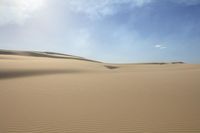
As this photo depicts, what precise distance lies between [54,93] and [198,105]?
14.3 ft

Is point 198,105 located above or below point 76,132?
above

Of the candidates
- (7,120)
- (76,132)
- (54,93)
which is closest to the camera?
(76,132)

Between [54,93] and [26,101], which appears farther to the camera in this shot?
[54,93]

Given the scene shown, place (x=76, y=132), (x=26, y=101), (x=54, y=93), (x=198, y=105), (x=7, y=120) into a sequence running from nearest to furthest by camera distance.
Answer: (x=76, y=132) < (x=7, y=120) < (x=198, y=105) < (x=26, y=101) < (x=54, y=93)

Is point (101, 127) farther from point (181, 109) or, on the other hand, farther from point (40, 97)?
point (40, 97)

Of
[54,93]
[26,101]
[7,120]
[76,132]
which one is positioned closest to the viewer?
[76,132]

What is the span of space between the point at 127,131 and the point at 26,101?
129 inches

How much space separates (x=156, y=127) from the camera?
13.8 feet

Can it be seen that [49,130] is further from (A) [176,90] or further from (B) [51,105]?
(A) [176,90]

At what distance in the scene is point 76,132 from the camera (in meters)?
4.06

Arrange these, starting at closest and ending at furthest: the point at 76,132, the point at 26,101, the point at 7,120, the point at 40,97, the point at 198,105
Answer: the point at 76,132 < the point at 7,120 < the point at 198,105 < the point at 26,101 < the point at 40,97

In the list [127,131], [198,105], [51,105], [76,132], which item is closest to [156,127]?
[127,131]

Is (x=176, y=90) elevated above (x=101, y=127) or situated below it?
above

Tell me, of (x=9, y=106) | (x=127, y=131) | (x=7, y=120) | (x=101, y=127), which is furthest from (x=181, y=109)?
(x=9, y=106)
